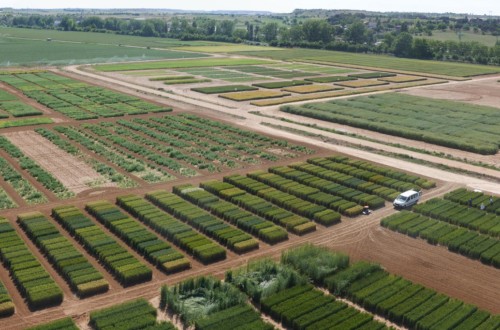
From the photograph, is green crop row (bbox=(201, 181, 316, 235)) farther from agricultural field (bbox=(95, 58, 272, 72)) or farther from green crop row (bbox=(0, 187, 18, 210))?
agricultural field (bbox=(95, 58, 272, 72))

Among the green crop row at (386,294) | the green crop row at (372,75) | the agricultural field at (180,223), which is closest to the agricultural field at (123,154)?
the agricultural field at (180,223)

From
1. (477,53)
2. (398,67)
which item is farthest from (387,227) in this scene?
(477,53)

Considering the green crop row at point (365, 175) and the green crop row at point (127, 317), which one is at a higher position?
the green crop row at point (365, 175)

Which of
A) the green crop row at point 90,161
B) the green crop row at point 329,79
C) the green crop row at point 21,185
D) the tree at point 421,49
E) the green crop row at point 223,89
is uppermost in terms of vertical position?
the tree at point 421,49

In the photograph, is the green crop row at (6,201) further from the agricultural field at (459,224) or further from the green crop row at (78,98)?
the agricultural field at (459,224)

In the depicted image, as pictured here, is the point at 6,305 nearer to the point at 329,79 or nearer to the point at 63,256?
the point at 63,256

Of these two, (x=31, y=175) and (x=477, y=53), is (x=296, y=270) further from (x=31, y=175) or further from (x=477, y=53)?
(x=477, y=53)

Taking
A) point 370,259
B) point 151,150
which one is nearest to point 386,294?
point 370,259
